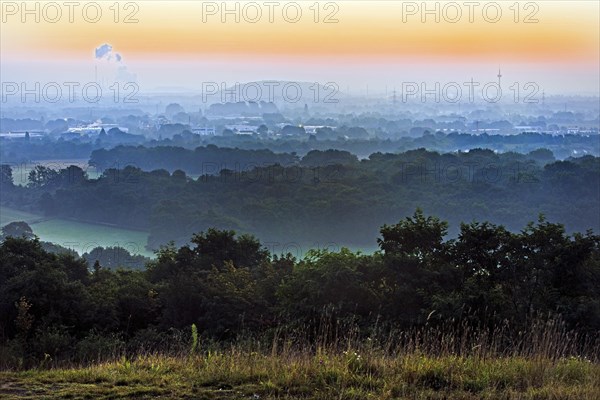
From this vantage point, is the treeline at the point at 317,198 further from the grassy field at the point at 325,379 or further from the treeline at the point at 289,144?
the grassy field at the point at 325,379

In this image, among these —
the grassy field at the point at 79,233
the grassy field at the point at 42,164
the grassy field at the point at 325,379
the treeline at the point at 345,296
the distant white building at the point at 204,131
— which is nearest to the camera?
the grassy field at the point at 325,379

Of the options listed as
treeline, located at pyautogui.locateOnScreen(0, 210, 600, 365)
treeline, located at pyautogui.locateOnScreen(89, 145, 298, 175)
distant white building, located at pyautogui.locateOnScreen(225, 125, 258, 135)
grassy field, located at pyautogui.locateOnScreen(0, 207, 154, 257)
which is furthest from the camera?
distant white building, located at pyautogui.locateOnScreen(225, 125, 258, 135)

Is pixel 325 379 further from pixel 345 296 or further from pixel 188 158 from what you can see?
pixel 188 158

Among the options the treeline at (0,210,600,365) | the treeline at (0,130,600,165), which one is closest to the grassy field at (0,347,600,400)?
the treeline at (0,210,600,365)

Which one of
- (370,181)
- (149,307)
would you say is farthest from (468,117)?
(149,307)

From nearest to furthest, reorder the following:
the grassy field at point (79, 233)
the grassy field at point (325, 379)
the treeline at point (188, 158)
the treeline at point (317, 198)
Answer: the grassy field at point (325, 379) → the grassy field at point (79, 233) → the treeline at point (317, 198) → the treeline at point (188, 158)

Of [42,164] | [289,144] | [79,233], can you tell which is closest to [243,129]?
[289,144]

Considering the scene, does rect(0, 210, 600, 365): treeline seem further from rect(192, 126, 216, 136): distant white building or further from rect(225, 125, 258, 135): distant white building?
rect(225, 125, 258, 135): distant white building

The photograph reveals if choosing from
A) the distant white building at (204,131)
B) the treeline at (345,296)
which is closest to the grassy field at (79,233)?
the treeline at (345,296)
